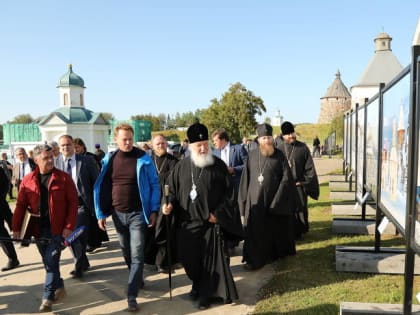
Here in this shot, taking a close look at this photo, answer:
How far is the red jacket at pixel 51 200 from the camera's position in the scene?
435cm

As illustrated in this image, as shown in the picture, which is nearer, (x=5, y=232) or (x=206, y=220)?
(x=206, y=220)

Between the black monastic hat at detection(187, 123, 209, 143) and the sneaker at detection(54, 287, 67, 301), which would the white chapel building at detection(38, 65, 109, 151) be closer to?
the sneaker at detection(54, 287, 67, 301)

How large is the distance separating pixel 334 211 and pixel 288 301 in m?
4.92

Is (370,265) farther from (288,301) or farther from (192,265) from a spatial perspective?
(192,265)

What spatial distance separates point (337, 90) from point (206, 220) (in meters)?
95.0

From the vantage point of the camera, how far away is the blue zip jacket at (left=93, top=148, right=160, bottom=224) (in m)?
4.56

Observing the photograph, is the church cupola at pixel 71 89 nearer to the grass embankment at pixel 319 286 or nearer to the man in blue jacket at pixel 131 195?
the grass embankment at pixel 319 286

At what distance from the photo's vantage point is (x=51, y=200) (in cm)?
433

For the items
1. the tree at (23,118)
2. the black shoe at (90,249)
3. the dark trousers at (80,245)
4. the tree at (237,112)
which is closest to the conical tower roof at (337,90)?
the tree at (237,112)

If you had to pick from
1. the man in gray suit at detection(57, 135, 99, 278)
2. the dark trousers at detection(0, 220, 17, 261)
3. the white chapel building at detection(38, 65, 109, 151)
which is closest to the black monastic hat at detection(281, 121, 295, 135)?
the man in gray suit at detection(57, 135, 99, 278)

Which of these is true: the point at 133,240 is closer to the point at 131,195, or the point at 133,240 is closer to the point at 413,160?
the point at 131,195

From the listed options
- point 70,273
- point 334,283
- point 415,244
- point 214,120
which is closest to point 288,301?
point 334,283

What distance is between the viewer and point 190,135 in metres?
4.52

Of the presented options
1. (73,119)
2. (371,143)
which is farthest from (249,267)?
(73,119)
